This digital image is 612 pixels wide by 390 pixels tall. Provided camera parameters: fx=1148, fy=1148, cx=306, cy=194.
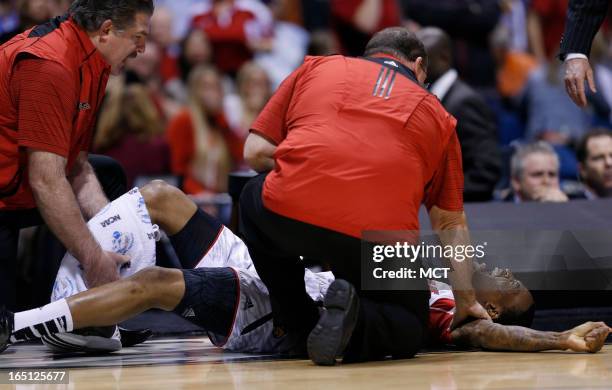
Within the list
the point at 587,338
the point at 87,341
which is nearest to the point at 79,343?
the point at 87,341

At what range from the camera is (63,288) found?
4.55 metres

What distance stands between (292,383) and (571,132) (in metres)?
6.12

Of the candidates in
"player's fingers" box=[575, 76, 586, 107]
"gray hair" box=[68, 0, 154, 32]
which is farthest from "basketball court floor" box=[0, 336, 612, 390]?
"gray hair" box=[68, 0, 154, 32]

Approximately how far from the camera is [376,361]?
158 inches

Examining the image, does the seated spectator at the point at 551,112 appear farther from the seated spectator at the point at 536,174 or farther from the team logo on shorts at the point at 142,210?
the team logo on shorts at the point at 142,210

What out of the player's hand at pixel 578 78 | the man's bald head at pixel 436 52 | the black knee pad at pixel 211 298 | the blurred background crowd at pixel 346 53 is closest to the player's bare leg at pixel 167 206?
the black knee pad at pixel 211 298

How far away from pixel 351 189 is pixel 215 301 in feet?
2.41

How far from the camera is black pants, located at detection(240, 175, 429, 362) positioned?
3.91m

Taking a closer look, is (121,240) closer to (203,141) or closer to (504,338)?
(504,338)

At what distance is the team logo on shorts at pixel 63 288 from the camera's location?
4.54 meters

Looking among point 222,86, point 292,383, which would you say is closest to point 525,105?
point 222,86

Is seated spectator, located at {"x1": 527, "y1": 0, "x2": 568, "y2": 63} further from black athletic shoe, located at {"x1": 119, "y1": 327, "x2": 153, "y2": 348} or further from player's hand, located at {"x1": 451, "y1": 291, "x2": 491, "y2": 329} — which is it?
player's hand, located at {"x1": 451, "y1": 291, "x2": 491, "y2": 329}

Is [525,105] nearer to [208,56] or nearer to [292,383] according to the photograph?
[208,56]

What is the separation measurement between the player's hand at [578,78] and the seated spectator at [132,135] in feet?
12.8
